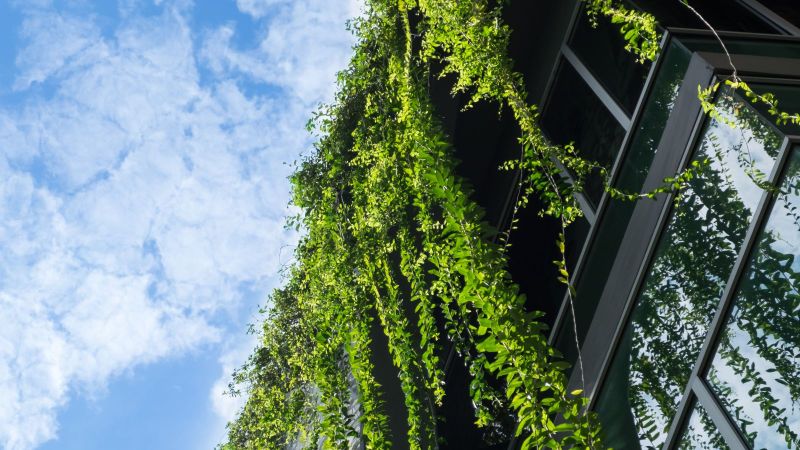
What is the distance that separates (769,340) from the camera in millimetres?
2436

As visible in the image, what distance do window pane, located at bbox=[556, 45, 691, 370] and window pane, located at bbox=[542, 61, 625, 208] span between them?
34 cm

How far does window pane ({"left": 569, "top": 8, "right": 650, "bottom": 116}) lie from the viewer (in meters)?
4.12

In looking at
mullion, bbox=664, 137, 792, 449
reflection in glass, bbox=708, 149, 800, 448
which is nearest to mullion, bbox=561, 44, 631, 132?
mullion, bbox=664, 137, 792, 449

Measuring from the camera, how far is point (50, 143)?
79.6 feet

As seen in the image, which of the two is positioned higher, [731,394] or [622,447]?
[731,394]

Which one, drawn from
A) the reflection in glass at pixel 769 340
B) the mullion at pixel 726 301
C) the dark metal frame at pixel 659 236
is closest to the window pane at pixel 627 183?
the dark metal frame at pixel 659 236

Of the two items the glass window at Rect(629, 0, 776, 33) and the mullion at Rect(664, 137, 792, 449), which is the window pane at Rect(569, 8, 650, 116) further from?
the mullion at Rect(664, 137, 792, 449)

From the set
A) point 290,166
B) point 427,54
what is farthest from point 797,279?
point 290,166

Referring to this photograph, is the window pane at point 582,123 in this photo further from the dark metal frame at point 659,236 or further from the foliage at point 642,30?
the dark metal frame at point 659,236

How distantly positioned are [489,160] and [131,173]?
688 inches

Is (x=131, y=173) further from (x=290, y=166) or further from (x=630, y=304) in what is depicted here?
(x=630, y=304)

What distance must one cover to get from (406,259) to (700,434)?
242 cm

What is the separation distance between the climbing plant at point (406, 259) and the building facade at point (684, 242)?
16 cm

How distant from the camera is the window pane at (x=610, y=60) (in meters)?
4.12
